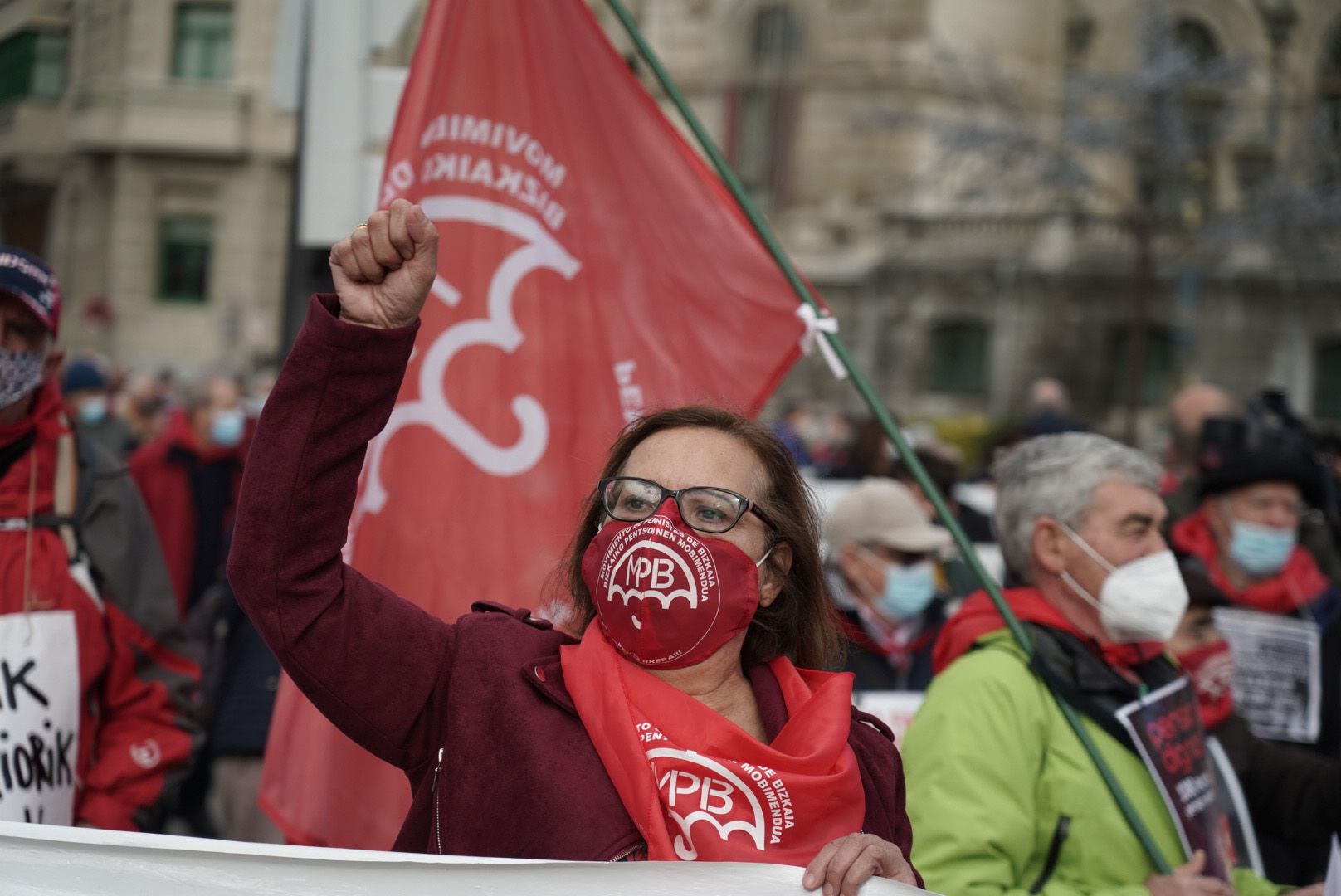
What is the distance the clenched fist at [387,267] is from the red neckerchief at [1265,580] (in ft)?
12.0

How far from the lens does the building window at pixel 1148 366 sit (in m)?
33.6

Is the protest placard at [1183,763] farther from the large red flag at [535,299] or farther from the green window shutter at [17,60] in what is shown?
the green window shutter at [17,60]

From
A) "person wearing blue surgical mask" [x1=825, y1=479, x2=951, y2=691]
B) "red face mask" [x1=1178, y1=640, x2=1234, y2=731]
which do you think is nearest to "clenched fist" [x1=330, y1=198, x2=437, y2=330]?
"red face mask" [x1=1178, y1=640, x2=1234, y2=731]

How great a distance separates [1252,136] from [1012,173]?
4533mm

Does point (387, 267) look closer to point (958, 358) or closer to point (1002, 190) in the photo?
point (1002, 190)

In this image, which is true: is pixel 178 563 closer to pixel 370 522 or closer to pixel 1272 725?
pixel 370 522

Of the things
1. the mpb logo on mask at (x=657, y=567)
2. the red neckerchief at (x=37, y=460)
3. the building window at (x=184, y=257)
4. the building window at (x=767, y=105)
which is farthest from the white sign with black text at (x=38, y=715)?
the building window at (x=767, y=105)

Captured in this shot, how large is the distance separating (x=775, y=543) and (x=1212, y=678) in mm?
2214

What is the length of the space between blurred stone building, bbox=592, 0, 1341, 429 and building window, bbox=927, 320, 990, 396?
0.05 metres

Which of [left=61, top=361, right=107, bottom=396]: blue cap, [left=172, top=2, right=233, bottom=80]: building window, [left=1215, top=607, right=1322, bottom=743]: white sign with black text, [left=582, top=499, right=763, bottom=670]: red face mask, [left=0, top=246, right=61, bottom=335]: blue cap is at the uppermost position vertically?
[left=172, top=2, right=233, bottom=80]: building window

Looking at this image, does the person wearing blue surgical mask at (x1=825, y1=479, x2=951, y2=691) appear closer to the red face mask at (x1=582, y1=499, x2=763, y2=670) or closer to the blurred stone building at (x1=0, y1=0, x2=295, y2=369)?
the blurred stone building at (x1=0, y1=0, x2=295, y2=369)

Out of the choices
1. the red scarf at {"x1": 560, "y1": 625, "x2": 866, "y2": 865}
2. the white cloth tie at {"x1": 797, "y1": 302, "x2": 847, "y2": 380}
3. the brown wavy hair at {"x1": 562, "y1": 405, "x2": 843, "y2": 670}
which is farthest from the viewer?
the white cloth tie at {"x1": 797, "y1": 302, "x2": 847, "y2": 380}

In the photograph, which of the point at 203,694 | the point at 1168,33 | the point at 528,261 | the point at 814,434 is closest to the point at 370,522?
the point at 528,261

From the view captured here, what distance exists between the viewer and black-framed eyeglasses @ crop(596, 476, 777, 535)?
2523mm
